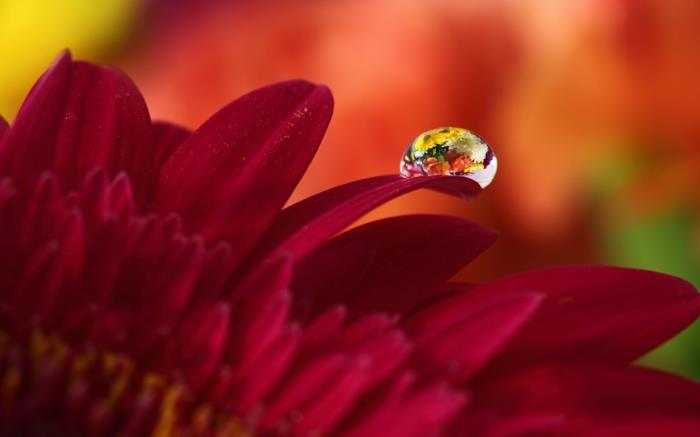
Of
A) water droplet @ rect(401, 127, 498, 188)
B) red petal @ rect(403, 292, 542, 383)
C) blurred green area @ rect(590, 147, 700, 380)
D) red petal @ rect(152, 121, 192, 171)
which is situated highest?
blurred green area @ rect(590, 147, 700, 380)

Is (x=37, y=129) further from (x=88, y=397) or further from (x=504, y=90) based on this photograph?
(x=504, y=90)

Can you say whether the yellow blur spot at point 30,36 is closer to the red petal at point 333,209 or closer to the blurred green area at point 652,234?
the blurred green area at point 652,234

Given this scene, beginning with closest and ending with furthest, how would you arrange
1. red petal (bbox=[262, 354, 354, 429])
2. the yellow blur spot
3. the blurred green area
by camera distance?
red petal (bbox=[262, 354, 354, 429]) < the blurred green area < the yellow blur spot

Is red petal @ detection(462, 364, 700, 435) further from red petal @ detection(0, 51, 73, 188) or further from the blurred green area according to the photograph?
the blurred green area

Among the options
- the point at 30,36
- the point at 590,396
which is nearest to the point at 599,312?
the point at 590,396

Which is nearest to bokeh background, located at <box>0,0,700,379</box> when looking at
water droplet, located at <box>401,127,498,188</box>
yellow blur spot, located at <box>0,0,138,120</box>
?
yellow blur spot, located at <box>0,0,138,120</box>

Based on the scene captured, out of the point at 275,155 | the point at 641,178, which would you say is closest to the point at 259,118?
the point at 275,155

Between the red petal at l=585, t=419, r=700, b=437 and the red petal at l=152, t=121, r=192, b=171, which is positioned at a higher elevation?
the red petal at l=152, t=121, r=192, b=171
